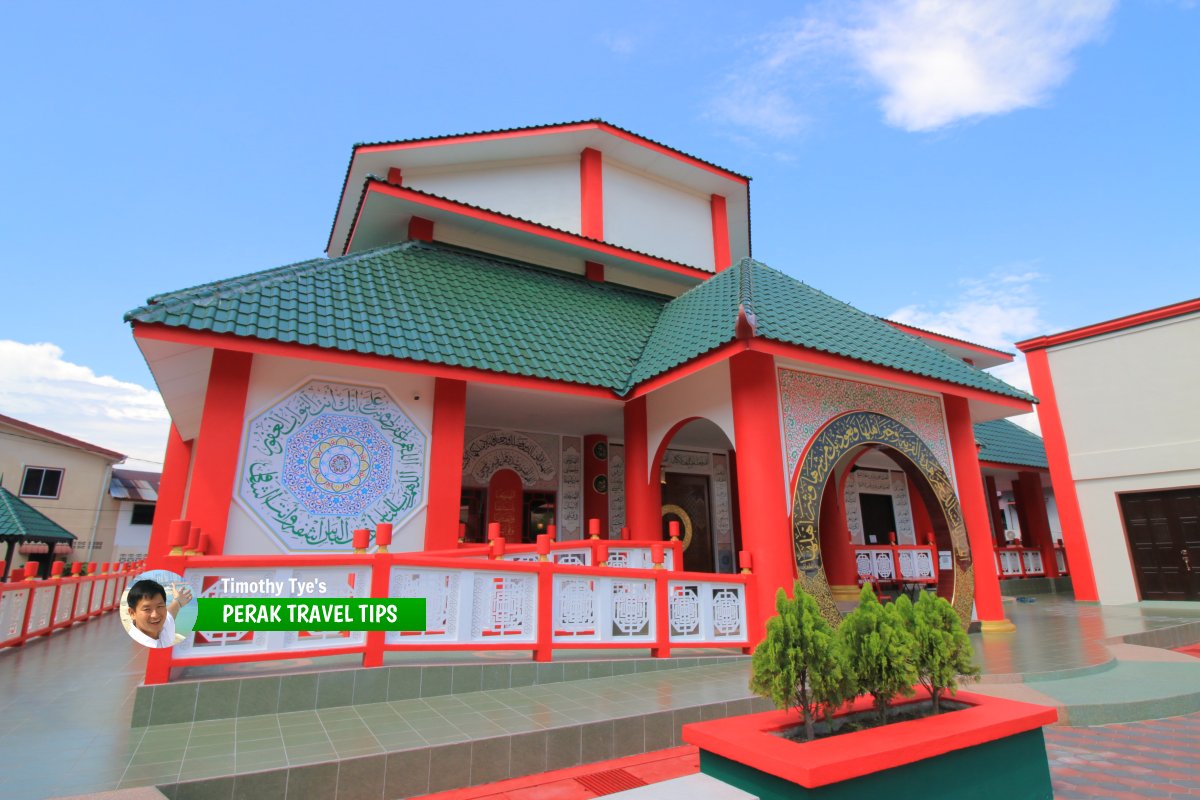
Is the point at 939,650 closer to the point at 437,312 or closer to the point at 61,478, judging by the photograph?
the point at 437,312

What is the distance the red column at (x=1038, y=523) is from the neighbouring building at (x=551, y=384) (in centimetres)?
607

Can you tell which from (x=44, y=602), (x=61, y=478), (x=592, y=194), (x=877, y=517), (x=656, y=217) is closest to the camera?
(x=44, y=602)

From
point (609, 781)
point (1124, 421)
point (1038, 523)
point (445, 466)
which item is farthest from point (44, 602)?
point (1038, 523)

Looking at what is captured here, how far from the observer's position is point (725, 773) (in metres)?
2.55

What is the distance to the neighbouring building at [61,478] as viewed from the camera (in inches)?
789

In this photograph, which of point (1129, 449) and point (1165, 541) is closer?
point (1165, 541)

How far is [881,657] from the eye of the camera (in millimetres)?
2848

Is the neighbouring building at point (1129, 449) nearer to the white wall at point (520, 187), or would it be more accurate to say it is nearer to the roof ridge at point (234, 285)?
the white wall at point (520, 187)

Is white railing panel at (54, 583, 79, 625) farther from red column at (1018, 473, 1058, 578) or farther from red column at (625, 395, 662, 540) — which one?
red column at (1018, 473, 1058, 578)

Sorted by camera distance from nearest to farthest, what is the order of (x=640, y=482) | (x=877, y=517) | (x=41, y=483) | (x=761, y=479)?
(x=761, y=479) → (x=640, y=482) → (x=877, y=517) → (x=41, y=483)

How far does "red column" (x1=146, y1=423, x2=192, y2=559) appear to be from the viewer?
27.4 feet

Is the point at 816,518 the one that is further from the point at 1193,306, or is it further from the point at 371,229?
the point at 1193,306

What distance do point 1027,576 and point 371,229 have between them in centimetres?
1574

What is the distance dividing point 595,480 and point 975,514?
16.7ft
